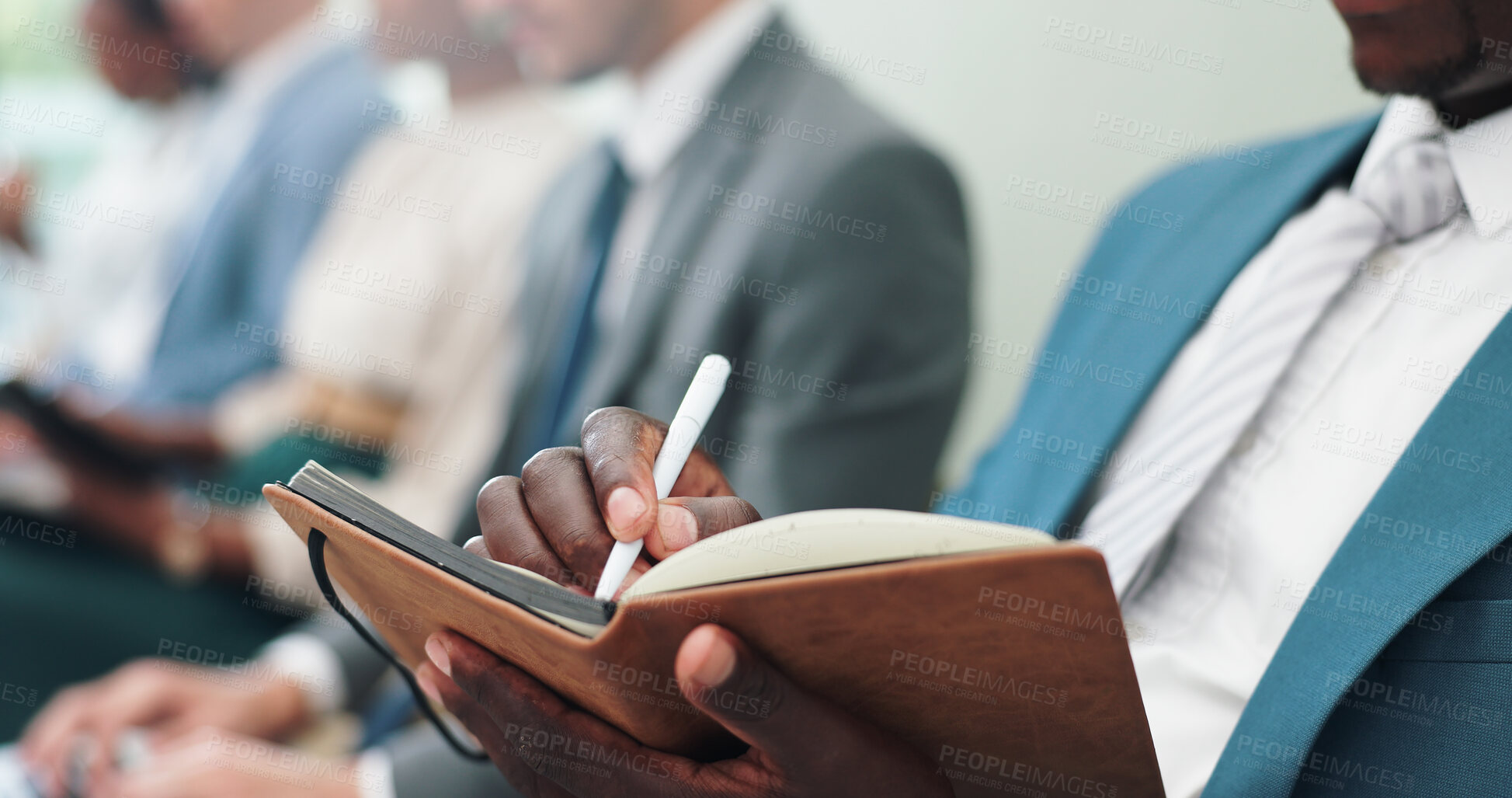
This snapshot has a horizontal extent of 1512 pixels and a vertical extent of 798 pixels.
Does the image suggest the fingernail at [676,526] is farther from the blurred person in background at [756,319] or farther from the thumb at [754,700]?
the blurred person in background at [756,319]

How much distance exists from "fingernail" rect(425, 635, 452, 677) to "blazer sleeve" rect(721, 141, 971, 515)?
692 millimetres

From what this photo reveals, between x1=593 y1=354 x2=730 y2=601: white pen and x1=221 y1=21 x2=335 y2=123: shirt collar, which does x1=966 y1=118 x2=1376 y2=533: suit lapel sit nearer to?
x1=593 y1=354 x2=730 y2=601: white pen

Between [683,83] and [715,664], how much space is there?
4.12 ft

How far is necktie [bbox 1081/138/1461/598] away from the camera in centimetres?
80

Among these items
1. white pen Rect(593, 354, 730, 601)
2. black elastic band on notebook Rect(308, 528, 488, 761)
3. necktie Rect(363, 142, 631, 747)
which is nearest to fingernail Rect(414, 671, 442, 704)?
black elastic band on notebook Rect(308, 528, 488, 761)

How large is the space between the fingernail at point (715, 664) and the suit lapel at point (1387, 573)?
16.3 inches

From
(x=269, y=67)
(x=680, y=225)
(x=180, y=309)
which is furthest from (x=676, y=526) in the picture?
(x=269, y=67)

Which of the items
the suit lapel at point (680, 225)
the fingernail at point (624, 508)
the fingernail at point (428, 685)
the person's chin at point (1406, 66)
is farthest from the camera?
the suit lapel at point (680, 225)

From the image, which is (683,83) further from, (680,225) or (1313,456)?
(1313,456)

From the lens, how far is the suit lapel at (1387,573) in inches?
24.2

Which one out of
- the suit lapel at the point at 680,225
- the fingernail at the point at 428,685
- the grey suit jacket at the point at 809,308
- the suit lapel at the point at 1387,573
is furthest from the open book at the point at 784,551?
the suit lapel at the point at 680,225

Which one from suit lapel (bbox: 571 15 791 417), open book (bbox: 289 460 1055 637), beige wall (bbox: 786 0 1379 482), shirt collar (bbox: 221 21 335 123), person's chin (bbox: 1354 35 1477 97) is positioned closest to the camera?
open book (bbox: 289 460 1055 637)

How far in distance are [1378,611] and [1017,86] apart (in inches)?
36.9

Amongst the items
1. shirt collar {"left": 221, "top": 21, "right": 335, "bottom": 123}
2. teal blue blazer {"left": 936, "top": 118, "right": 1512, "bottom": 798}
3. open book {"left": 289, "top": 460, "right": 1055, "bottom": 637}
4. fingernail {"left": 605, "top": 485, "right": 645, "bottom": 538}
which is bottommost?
teal blue blazer {"left": 936, "top": 118, "right": 1512, "bottom": 798}
